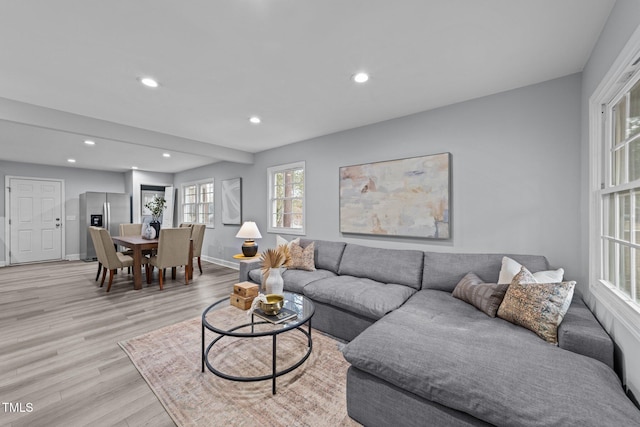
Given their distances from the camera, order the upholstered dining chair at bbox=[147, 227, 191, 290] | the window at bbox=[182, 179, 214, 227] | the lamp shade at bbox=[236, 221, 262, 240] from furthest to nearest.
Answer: the window at bbox=[182, 179, 214, 227] → the lamp shade at bbox=[236, 221, 262, 240] → the upholstered dining chair at bbox=[147, 227, 191, 290]

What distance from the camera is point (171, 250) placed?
14.5 ft

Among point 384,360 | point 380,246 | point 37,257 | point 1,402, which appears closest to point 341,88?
point 380,246

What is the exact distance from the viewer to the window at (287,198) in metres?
4.48

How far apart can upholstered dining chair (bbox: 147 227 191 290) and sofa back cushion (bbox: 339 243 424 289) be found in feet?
9.28

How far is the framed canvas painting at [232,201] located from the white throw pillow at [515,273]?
4614mm

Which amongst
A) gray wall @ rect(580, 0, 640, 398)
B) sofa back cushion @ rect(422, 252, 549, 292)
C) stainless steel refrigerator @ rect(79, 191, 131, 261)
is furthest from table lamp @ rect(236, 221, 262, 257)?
stainless steel refrigerator @ rect(79, 191, 131, 261)

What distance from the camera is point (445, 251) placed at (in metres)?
2.96

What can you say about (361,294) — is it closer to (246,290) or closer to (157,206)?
(246,290)

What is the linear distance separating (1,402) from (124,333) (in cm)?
97

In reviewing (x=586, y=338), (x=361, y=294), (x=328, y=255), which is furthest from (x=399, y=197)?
(x=586, y=338)

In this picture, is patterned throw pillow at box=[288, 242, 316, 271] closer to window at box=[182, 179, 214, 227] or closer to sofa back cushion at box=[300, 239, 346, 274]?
sofa back cushion at box=[300, 239, 346, 274]

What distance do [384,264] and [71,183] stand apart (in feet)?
27.4

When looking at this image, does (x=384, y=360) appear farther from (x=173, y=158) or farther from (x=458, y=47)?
(x=173, y=158)

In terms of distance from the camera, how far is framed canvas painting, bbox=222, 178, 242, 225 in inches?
219
